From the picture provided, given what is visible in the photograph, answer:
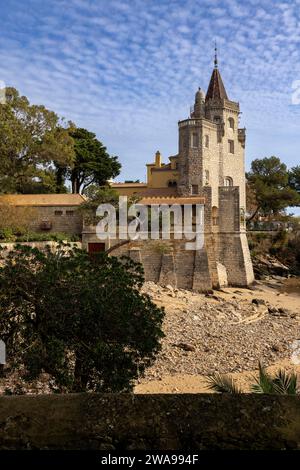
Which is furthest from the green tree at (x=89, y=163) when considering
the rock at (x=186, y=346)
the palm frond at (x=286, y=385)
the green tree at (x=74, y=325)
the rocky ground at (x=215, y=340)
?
the palm frond at (x=286, y=385)

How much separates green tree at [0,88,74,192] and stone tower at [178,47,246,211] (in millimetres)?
10570

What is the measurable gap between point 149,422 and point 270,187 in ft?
167

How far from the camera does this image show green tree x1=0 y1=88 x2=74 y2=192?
33875 mm

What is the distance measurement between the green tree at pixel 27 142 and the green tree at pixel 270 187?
2371cm

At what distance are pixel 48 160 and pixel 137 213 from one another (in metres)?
10.1

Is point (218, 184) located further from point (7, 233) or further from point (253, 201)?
point (7, 233)

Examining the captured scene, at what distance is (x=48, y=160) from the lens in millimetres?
36562

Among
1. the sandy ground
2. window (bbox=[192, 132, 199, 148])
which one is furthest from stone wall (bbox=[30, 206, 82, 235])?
window (bbox=[192, 132, 199, 148])

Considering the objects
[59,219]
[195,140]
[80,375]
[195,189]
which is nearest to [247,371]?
[80,375]

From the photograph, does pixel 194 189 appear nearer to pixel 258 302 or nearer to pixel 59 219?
pixel 59 219

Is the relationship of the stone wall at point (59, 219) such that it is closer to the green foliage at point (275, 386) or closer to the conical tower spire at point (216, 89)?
the conical tower spire at point (216, 89)

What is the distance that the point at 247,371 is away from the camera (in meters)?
16.1

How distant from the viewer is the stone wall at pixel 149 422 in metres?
2.76
